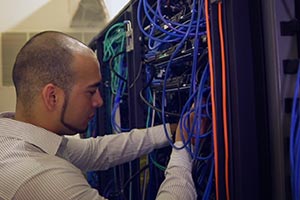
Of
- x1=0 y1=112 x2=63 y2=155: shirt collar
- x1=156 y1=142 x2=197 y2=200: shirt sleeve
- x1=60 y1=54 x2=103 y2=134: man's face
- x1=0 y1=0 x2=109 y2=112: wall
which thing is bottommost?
x1=156 y1=142 x2=197 y2=200: shirt sleeve

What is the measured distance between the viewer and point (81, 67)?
3.85 feet

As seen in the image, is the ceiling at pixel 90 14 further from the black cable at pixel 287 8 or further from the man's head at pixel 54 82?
the black cable at pixel 287 8

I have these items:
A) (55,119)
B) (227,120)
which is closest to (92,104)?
(55,119)

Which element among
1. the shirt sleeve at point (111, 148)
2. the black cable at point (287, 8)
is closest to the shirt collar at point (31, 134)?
the shirt sleeve at point (111, 148)

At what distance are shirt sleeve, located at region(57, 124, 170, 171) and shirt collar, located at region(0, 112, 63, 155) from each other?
0.97 ft

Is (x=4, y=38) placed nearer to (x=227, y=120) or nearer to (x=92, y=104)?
(x=92, y=104)

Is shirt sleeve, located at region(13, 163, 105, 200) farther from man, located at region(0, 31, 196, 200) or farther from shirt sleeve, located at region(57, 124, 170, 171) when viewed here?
shirt sleeve, located at region(57, 124, 170, 171)

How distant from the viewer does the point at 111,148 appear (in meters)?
1.56

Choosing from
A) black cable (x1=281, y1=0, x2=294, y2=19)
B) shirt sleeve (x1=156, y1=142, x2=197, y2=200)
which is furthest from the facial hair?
black cable (x1=281, y1=0, x2=294, y2=19)

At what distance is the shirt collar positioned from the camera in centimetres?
109

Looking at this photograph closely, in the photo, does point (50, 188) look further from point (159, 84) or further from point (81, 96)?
point (159, 84)

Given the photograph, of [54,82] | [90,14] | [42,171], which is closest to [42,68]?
[54,82]

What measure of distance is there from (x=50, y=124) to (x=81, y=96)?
133mm

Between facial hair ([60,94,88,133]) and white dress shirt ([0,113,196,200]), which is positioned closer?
white dress shirt ([0,113,196,200])
